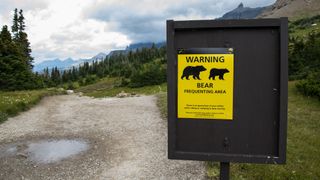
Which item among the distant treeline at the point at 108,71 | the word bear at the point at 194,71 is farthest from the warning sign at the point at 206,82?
the distant treeline at the point at 108,71

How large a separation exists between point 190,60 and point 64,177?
521 cm

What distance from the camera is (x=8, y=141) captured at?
11.0 meters

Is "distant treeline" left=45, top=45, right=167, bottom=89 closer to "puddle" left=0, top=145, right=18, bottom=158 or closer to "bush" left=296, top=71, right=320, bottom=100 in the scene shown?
"bush" left=296, top=71, right=320, bottom=100

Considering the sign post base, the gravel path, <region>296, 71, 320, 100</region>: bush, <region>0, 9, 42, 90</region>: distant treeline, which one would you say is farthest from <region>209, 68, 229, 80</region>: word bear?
<region>0, 9, 42, 90</region>: distant treeline

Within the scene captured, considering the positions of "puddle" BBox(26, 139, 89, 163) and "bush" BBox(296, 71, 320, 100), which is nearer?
"puddle" BBox(26, 139, 89, 163)

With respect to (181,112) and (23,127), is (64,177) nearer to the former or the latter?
(181,112)

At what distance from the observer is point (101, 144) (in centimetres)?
1034

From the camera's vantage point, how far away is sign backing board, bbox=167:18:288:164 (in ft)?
11.2

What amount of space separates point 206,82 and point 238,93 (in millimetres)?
374

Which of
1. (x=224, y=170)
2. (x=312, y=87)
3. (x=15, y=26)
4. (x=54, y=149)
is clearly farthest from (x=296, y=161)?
(x=15, y=26)

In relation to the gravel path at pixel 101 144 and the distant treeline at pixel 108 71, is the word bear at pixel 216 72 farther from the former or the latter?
the distant treeline at pixel 108 71

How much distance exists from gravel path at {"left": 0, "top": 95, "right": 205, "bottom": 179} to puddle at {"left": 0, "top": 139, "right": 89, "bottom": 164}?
0.22 meters

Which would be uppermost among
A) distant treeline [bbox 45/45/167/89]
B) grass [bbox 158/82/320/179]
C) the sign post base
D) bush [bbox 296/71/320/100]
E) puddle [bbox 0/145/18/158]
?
distant treeline [bbox 45/45/167/89]

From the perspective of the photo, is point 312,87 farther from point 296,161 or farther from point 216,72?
point 216,72
